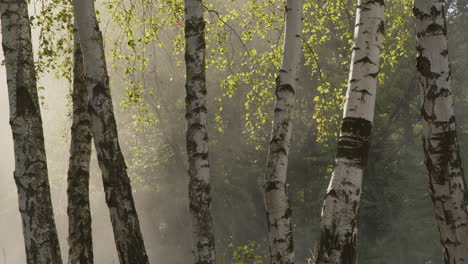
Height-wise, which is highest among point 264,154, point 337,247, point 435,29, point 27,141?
point 264,154

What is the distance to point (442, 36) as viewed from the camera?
183 inches

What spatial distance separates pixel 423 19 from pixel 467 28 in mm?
30973

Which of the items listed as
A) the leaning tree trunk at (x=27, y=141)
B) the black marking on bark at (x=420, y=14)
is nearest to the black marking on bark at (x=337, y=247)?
the black marking on bark at (x=420, y=14)

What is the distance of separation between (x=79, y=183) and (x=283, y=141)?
2738mm

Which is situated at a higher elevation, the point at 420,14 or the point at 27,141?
the point at 420,14

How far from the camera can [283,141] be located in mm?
6168

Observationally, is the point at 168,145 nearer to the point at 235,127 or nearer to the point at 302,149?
the point at 235,127

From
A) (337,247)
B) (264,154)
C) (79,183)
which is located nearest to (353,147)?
(337,247)

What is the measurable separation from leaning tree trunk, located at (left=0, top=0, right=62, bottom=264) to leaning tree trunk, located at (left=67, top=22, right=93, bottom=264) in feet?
4.71

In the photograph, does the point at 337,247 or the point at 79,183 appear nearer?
the point at 337,247

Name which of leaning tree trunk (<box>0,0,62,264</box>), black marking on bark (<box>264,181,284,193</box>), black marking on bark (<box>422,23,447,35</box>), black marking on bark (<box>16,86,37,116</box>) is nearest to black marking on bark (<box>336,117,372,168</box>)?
black marking on bark (<box>422,23,447,35</box>)

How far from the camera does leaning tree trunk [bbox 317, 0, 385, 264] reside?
396 cm

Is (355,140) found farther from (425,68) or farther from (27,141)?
(27,141)

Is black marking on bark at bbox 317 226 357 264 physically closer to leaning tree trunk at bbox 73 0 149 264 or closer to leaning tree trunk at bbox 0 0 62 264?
leaning tree trunk at bbox 73 0 149 264
